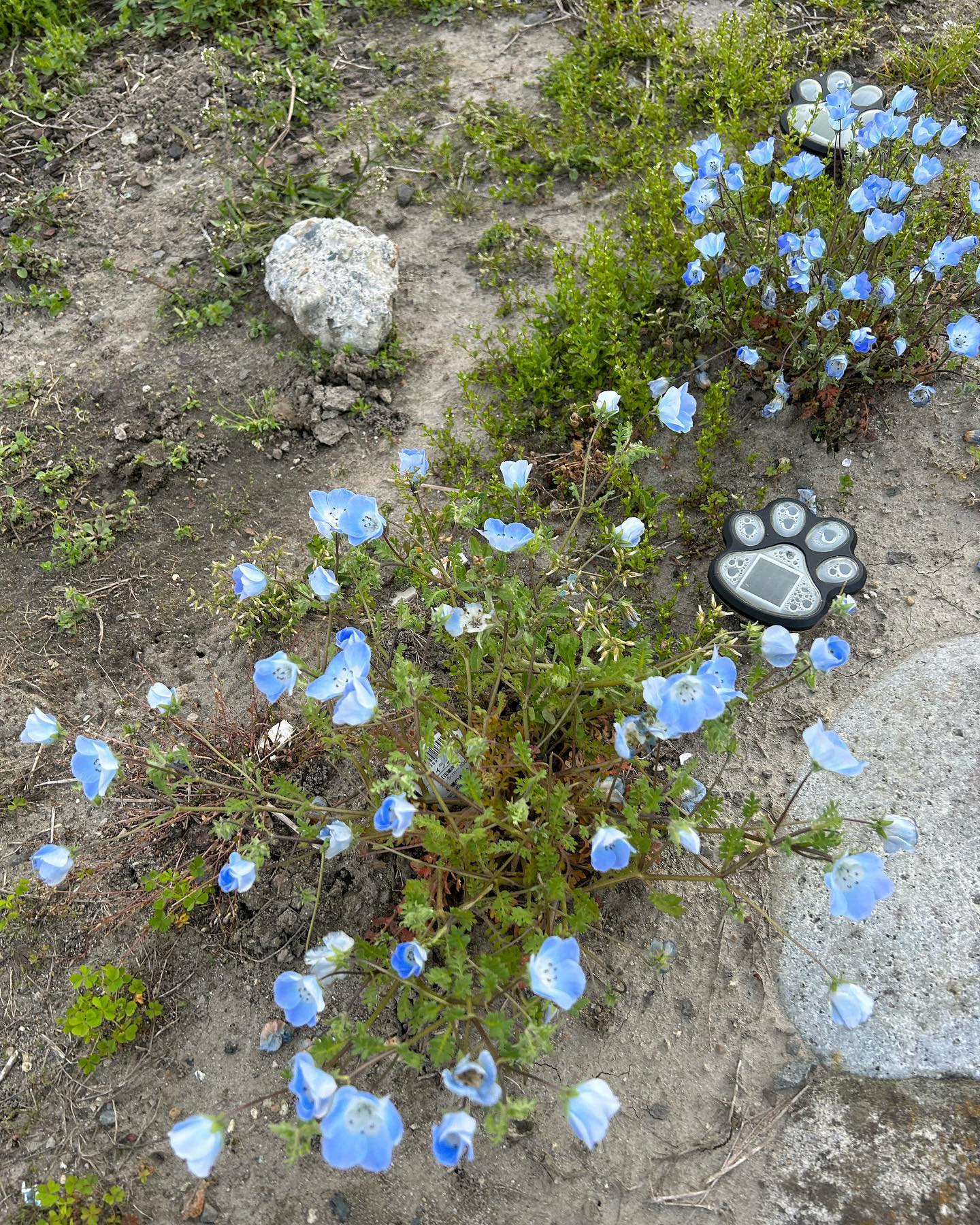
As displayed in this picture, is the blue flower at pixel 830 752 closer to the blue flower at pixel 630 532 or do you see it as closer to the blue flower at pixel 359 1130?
the blue flower at pixel 630 532

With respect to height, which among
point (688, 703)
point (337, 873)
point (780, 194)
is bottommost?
point (337, 873)

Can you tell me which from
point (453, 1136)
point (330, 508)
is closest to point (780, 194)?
point (330, 508)

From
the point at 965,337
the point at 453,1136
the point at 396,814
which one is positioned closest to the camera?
the point at 453,1136

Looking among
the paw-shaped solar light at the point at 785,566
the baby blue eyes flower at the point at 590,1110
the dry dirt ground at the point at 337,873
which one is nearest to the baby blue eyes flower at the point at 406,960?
the baby blue eyes flower at the point at 590,1110

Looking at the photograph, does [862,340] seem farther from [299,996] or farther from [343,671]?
[299,996]

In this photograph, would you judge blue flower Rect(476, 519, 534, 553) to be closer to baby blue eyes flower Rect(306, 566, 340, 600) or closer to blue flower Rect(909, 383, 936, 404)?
baby blue eyes flower Rect(306, 566, 340, 600)

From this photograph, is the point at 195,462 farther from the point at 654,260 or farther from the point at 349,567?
the point at 654,260

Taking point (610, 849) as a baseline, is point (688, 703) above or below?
above
